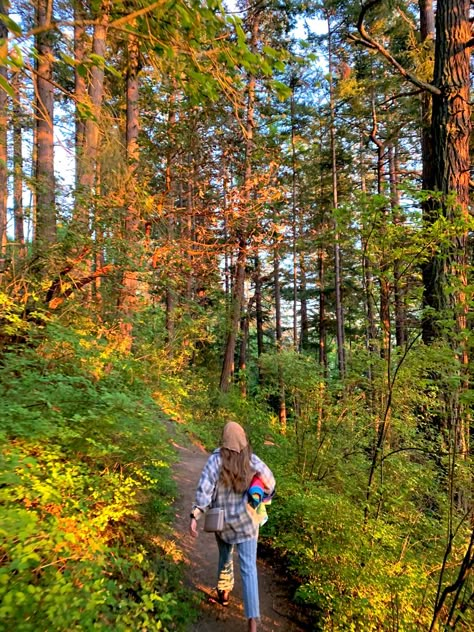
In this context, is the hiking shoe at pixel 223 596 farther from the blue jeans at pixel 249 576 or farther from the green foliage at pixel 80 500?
the blue jeans at pixel 249 576

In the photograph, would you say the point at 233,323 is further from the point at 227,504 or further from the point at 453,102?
the point at 227,504

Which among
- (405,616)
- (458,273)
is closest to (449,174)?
(458,273)

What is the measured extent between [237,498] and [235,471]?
255 mm

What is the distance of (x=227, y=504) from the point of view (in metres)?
3.15

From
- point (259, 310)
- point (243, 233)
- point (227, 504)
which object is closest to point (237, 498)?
point (227, 504)

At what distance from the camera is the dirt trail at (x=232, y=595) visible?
3246 mm

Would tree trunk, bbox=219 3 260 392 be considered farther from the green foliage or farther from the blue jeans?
the blue jeans

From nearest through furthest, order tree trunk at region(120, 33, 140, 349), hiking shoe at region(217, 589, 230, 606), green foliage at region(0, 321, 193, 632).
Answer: green foliage at region(0, 321, 193, 632) < hiking shoe at region(217, 589, 230, 606) < tree trunk at region(120, 33, 140, 349)

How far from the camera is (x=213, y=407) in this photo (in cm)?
1225

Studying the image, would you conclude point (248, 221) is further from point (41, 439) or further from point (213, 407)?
point (41, 439)

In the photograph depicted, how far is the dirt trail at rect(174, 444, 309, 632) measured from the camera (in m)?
3.25

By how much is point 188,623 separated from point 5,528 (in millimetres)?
2266

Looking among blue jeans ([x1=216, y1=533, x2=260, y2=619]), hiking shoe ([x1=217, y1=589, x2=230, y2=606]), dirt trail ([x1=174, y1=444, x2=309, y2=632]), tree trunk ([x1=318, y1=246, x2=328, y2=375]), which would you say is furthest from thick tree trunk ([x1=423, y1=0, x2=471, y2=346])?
tree trunk ([x1=318, y1=246, x2=328, y2=375])

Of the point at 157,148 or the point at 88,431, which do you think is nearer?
the point at 88,431
